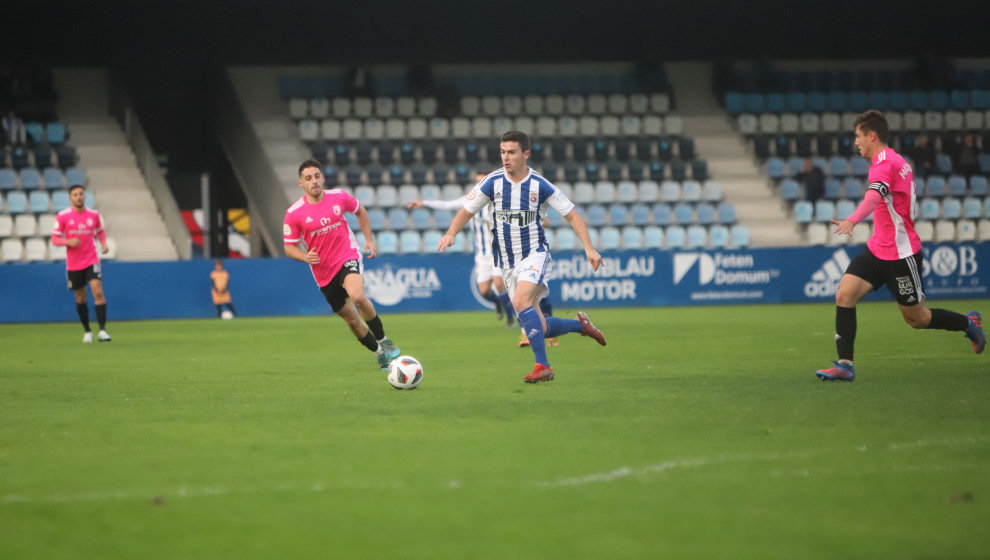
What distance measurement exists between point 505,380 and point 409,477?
178 inches

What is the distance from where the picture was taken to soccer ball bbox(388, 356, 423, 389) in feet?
29.3

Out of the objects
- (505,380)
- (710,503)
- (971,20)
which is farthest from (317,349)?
(971,20)

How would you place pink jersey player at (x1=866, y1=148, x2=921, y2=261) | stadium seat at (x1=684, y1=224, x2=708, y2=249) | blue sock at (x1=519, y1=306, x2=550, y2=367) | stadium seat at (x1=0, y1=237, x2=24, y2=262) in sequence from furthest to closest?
1. stadium seat at (x1=684, y1=224, x2=708, y2=249)
2. stadium seat at (x1=0, y1=237, x2=24, y2=262)
3. blue sock at (x1=519, y1=306, x2=550, y2=367)
4. pink jersey player at (x1=866, y1=148, x2=921, y2=261)

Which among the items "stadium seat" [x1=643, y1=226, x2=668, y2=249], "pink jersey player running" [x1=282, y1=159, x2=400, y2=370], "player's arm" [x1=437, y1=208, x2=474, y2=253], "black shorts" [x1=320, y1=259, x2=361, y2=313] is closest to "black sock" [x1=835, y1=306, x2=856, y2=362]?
"player's arm" [x1=437, y1=208, x2=474, y2=253]

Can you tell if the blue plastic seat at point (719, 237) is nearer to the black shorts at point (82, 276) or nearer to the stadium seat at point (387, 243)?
the stadium seat at point (387, 243)

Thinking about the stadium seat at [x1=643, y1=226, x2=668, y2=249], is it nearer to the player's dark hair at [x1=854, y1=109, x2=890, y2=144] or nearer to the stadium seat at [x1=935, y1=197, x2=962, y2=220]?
the stadium seat at [x1=935, y1=197, x2=962, y2=220]

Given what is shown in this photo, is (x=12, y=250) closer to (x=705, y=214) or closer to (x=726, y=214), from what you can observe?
(x=705, y=214)

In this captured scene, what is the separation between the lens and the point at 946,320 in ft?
31.7

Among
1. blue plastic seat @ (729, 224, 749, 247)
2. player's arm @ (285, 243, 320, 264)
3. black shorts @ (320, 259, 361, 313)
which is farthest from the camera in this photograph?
blue plastic seat @ (729, 224, 749, 247)

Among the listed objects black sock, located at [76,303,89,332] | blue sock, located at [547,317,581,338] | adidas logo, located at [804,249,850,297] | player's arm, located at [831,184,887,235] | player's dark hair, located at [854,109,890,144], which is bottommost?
adidas logo, located at [804,249,850,297]

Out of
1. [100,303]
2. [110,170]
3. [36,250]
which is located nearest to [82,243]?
[100,303]

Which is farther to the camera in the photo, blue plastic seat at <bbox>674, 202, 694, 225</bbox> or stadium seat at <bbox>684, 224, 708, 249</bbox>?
blue plastic seat at <bbox>674, 202, 694, 225</bbox>

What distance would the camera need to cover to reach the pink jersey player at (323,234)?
433 inches

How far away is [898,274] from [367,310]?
4736mm
